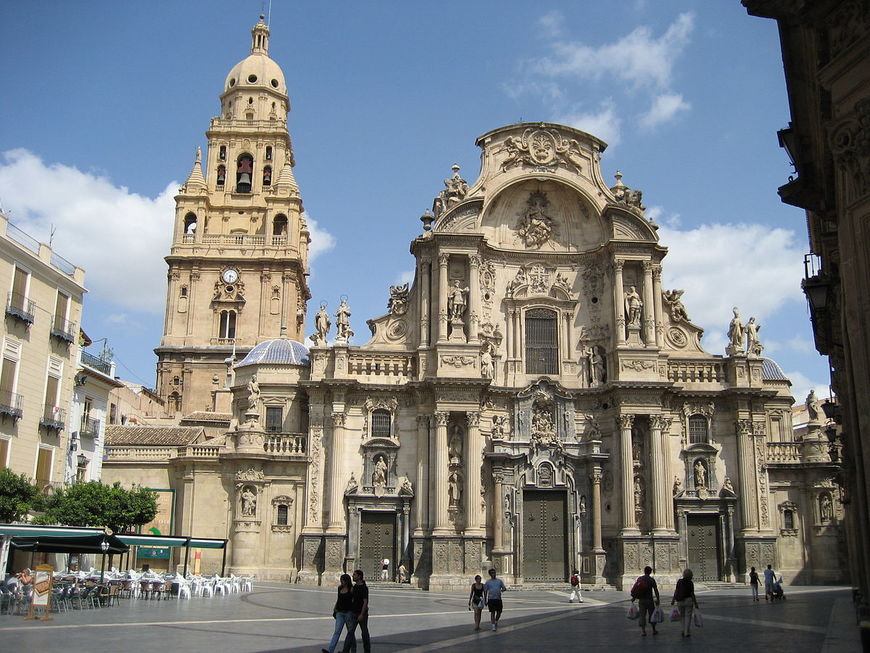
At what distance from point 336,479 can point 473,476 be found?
6.24 meters

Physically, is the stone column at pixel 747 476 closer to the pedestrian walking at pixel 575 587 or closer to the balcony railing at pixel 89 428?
the pedestrian walking at pixel 575 587

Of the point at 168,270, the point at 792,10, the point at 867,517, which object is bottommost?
the point at 867,517

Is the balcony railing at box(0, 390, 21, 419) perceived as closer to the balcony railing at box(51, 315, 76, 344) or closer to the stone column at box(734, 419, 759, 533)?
the balcony railing at box(51, 315, 76, 344)

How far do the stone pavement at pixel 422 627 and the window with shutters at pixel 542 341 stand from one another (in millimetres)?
13894

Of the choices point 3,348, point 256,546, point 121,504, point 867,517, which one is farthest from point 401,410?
point 867,517

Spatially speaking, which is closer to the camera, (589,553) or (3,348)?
(3,348)

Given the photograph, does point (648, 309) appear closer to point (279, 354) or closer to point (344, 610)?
point (279, 354)

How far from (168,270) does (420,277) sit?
34372 millimetres

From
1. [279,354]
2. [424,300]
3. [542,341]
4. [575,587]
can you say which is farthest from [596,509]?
[279,354]

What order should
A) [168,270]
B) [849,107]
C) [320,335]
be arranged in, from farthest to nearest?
1. [168,270]
2. [320,335]
3. [849,107]

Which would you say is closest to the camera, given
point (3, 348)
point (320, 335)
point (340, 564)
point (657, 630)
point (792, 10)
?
point (792, 10)

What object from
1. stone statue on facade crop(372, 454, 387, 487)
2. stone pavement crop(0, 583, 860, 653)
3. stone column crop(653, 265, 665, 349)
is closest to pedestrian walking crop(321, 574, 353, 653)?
stone pavement crop(0, 583, 860, 653)

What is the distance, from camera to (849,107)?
13.4 m

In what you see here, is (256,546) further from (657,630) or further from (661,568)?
(657,630)
